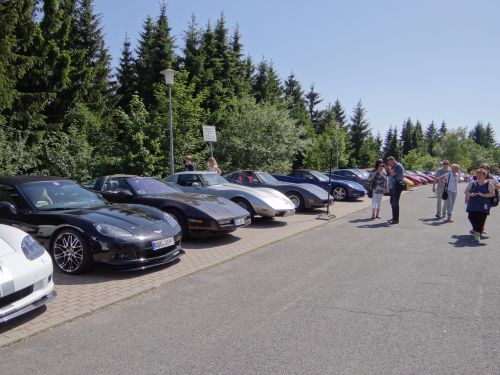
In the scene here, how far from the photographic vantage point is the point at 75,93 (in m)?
23.6

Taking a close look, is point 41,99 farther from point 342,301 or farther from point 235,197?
point 342,301

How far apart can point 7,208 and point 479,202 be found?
8.47 m

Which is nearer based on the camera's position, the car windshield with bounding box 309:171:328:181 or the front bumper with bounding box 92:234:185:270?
the front bumper with bounding box 92:234:185:270

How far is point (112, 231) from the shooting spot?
5.24 m

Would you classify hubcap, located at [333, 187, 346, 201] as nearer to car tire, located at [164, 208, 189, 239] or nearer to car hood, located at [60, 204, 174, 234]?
car tire, located at [164, 208, 189, 239]

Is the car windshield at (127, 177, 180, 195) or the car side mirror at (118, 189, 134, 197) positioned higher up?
the car windshield at (127, 177, 180, 195)

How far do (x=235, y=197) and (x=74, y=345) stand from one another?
6720 millimetres

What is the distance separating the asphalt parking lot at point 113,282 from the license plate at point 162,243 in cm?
38

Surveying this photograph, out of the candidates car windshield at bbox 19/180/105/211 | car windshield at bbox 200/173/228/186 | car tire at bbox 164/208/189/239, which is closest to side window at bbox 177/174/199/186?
car windshield at bbox 200/173/228/186

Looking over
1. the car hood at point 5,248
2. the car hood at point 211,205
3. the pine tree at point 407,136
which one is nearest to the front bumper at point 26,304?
the car hood at point 5,248

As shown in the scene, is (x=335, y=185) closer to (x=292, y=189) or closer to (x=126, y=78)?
(x=292, y=189)

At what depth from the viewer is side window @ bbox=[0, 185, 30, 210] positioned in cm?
571


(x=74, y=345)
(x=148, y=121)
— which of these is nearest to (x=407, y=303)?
(x=74, y=345)

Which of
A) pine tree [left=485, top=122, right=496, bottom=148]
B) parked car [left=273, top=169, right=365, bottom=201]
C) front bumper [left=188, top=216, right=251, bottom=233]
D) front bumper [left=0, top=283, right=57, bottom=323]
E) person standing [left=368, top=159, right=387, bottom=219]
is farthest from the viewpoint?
pine tree [left=485, top=122, right=496, bottom=148]
